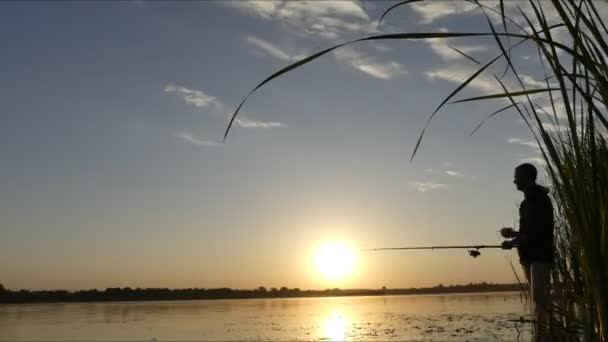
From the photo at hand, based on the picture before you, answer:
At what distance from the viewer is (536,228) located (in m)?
5.57

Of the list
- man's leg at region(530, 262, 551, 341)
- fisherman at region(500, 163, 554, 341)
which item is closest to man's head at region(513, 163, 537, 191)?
fisherman at region(500, 163, 554, 341)

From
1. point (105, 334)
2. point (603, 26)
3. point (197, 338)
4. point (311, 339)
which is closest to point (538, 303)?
point (603, 26)

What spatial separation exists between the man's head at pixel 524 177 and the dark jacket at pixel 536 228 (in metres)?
0.05

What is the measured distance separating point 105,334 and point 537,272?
A: 70.9ft

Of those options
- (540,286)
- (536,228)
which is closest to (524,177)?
(536,228)

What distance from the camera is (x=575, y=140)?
66.2 inches

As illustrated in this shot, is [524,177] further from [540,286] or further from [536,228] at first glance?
[540,286]

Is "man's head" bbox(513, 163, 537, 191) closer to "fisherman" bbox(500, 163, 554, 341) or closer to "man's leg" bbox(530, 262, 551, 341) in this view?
"fisherman" bbox(500, 163, 554, 341)

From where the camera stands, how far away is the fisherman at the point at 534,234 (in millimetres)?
5523

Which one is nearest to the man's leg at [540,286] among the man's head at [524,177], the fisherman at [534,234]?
the fisherman at [534,234]

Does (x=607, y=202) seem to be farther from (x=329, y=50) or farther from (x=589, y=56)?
(x=329, y=50)

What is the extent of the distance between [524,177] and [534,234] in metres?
0.51

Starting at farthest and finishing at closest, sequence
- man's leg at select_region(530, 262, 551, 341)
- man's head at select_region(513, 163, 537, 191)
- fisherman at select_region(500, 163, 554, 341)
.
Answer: man's head at select_region(513, 163, 537, 191) < fisherman at select_region(500, 163, 554, 341) < man's leg at select_region(530, 262, 551, 341)

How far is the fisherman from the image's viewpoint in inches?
217
